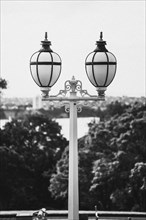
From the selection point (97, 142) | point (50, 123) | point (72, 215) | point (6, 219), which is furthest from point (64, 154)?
point (72, 215)

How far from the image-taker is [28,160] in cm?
3644

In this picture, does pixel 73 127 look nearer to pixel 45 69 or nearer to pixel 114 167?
pixel 45 69

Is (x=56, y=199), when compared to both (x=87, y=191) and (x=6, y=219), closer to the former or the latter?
(x=87, y=191)

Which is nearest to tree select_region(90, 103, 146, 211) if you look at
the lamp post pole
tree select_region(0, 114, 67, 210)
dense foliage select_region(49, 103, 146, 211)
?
dense foliage select_region(49, 103, 146, 211)

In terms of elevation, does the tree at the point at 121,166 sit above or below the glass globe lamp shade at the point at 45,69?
above

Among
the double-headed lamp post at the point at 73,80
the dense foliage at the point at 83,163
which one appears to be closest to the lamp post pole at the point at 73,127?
the double-headed lamp post at the point at 73,80

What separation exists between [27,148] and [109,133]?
5234 millimetres

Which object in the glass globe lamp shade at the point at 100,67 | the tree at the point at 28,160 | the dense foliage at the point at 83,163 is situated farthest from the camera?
the tree at the point at 28,160

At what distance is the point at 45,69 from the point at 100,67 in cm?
55

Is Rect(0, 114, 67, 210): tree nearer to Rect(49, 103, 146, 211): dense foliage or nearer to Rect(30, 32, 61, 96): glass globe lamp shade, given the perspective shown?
Rect(49, 103, 146, 211): dense foliage

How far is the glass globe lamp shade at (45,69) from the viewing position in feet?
23.6

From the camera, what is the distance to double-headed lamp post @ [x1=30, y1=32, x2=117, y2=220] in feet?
23.5

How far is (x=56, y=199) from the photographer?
34938 millimetres

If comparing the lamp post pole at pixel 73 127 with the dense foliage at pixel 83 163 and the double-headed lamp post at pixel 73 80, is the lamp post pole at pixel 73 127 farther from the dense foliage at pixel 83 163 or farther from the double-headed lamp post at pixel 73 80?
A: the dense foliage at pixel 83 163
